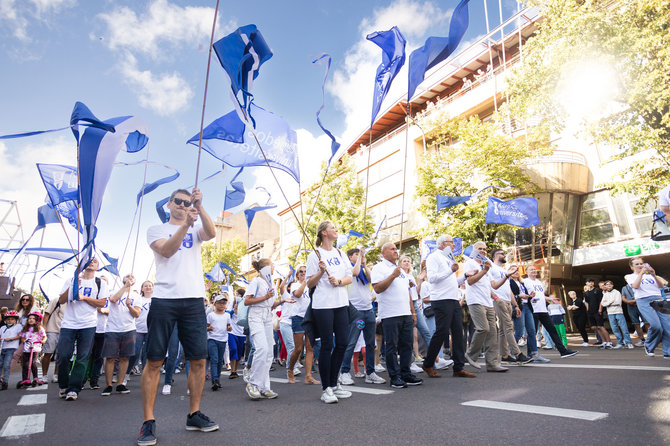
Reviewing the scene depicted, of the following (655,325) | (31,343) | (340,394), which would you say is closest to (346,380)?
(340,394)

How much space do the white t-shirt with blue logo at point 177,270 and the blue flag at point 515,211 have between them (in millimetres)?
9140

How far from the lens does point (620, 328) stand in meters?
12.4

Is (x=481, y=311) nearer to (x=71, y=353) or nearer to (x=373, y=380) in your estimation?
(x=373, y=380)

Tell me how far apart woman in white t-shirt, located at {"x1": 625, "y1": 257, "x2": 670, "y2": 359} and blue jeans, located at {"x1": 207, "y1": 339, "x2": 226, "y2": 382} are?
7373mm

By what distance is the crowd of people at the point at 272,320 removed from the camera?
148 inches

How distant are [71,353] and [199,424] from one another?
3955 millimetres

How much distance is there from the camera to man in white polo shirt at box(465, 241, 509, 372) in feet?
22.4

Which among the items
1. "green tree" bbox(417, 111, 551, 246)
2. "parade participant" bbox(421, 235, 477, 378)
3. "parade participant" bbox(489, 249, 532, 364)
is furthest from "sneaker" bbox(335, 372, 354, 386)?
"green tree" bbox(417, 111, 551, 246)

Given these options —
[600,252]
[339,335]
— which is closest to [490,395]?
[339,335]

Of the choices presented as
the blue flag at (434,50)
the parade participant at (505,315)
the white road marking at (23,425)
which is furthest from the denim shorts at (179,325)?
the parade participant at (505,315)

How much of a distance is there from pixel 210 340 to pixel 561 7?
13764 millimetres

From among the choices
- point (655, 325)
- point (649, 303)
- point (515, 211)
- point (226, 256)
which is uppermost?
point (226, 256)

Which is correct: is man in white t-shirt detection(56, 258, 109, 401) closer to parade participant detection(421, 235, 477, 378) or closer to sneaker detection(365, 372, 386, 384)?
sneaker detection(365, 372, 386, 384)

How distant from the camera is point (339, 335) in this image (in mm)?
4957
